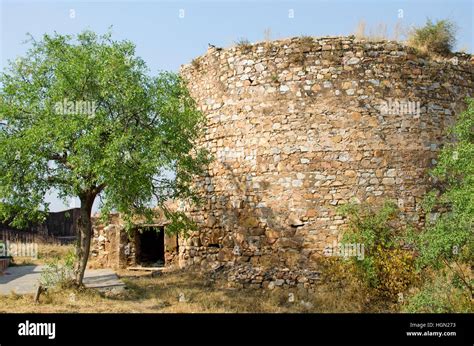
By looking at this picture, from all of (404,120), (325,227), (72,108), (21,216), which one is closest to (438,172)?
(404,120)

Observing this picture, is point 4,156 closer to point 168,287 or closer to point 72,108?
point 72,108

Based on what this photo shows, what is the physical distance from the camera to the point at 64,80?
34.1 ft

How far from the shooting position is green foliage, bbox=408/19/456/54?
13211 millimetres

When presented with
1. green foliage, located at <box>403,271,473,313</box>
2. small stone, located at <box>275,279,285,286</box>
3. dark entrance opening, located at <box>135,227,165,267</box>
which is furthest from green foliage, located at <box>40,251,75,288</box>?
green foliage, located at <box>403,271,473,313</box>

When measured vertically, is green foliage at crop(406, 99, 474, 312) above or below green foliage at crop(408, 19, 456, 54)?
below

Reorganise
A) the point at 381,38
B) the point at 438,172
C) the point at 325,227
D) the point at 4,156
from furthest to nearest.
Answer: the point at 381,38 < the point at 325,227 < the point at 438,172 < the point at 4,156

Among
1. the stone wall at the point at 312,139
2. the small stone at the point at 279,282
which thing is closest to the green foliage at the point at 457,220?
the stone wall at the point at 312,139

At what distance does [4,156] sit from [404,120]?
9155 mm

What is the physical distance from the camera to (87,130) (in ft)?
33.5

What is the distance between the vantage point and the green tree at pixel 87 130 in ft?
32.9

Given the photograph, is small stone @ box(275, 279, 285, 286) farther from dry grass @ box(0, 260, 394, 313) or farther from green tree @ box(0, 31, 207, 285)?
green tree @ box(0, 31, 207, 285)

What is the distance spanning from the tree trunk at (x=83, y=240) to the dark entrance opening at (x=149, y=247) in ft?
18.4

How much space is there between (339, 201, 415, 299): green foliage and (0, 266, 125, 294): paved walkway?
225 inches
